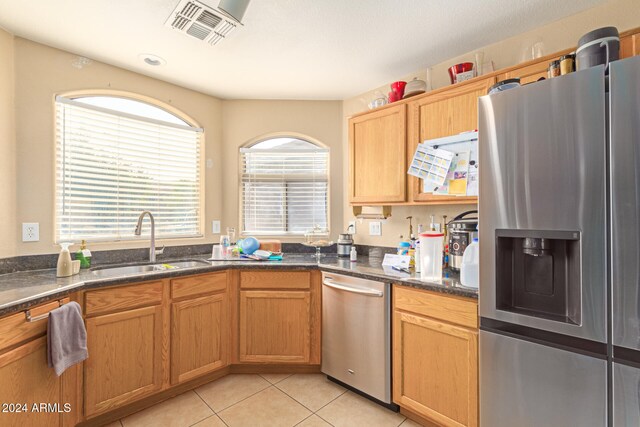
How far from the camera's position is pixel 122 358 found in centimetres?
180

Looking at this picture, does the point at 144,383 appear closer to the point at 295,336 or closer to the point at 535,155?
the point at 295,336

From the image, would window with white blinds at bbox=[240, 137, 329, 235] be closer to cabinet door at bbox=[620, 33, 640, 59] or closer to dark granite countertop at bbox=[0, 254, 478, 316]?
dark granite countertop at bbox=[0, 254, 478, 316]

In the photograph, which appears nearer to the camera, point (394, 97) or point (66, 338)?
point (66, 338)

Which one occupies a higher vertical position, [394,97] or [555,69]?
[394,97]

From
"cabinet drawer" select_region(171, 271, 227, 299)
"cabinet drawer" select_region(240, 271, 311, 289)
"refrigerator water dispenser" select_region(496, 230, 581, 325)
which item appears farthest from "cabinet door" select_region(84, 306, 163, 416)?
"refrigerator water dispenser" select_region(496, 230, 581, 325)

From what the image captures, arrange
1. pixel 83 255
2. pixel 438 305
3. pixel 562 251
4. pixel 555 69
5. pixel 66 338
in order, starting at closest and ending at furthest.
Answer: pixel 562 251
pixel 555 69
pixel 66 338
pixel 438 305
pixel 83 255

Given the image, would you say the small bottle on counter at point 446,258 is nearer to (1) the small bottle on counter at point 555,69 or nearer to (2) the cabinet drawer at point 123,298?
(1) the small bottle on counter at point 555,69

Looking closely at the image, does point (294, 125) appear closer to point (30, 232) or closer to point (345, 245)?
point (345, 245)

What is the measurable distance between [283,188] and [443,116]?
1654 millimetres

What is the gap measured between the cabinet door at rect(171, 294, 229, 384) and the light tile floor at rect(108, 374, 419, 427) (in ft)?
0.56

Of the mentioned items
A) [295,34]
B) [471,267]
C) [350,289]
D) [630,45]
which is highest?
[295,34]

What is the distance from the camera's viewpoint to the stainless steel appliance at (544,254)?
107 cm

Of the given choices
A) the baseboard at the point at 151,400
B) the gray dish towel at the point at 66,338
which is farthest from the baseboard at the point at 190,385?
the gray dish towel at the point at 66,338

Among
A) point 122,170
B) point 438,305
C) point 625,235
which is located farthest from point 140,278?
point 625,235
